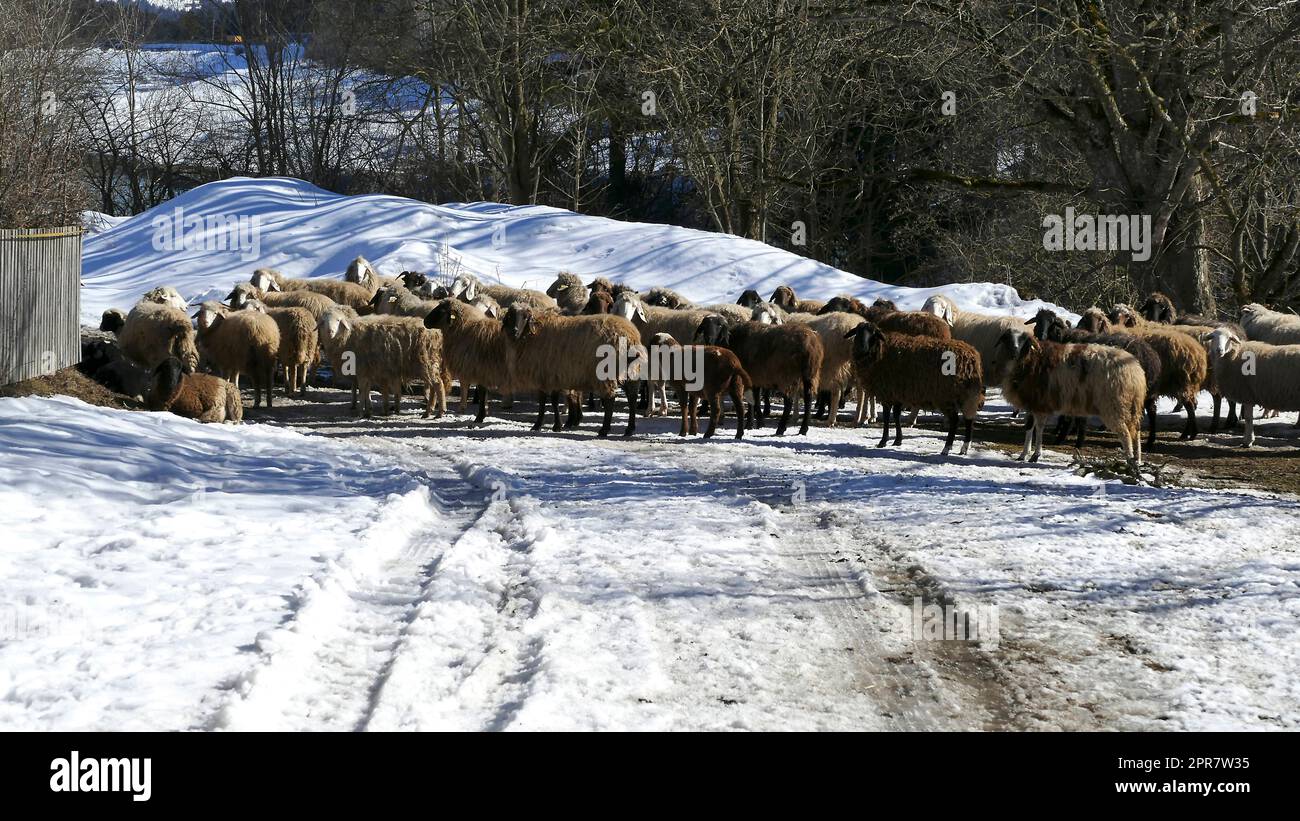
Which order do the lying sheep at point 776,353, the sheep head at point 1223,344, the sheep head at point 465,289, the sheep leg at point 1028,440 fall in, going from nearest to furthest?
the sheep leg at point 1028,440
the lying sheep at point 776,353
the sheep head at point 1223,344
the sheep head at point 465,289

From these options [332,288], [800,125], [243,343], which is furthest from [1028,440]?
[800,125]

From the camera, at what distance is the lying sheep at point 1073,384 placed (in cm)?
1446

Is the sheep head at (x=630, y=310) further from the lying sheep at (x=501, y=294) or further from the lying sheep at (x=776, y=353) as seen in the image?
the lying sheep at (x=501, y=294)

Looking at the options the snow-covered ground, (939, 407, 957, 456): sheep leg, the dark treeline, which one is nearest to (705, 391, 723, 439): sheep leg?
the snow-covered ground

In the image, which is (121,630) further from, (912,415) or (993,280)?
(993,280)

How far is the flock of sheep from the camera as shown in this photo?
598 inches

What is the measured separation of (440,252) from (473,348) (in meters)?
13.4

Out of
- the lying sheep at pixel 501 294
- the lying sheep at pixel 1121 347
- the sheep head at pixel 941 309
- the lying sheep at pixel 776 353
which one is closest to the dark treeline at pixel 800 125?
the lying sheep at pixel 1121 347

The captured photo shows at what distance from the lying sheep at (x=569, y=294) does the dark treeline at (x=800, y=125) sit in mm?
7856

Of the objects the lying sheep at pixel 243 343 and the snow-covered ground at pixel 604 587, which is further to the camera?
the lying sheep at pixel 243 343

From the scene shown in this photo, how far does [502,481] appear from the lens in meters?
12.3

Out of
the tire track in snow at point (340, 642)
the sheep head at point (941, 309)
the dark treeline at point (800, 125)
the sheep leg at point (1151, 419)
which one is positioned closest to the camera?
the tire track in snow at point (340, 642)

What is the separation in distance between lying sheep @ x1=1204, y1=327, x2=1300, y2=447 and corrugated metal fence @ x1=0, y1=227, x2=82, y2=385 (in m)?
15.8

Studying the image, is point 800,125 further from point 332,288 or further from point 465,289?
point 332,288
